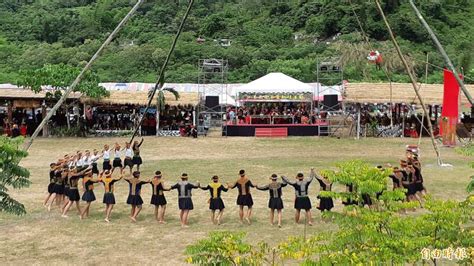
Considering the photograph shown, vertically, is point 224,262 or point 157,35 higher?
point 157,35

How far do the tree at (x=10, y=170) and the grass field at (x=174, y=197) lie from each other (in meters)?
1.51

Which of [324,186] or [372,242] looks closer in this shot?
[372,242]

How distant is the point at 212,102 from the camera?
33750 millimetres

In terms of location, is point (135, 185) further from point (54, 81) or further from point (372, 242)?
point (54, 81)

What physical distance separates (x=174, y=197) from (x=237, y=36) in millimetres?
49045

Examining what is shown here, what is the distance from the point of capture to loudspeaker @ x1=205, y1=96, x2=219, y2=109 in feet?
110

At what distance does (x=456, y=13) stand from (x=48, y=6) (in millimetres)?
52431

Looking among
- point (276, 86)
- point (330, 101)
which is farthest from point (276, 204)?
point (330, 101)

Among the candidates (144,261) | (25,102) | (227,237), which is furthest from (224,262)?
(25,102)

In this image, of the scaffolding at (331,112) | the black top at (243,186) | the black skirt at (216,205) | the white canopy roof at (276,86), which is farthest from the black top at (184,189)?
the white canopy roof at (276,86)

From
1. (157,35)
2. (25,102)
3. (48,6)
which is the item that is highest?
(48,6)

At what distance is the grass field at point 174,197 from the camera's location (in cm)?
1079

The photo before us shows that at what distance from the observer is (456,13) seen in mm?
64750

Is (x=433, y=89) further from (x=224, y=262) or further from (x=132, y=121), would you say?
(x=224, y=262)
